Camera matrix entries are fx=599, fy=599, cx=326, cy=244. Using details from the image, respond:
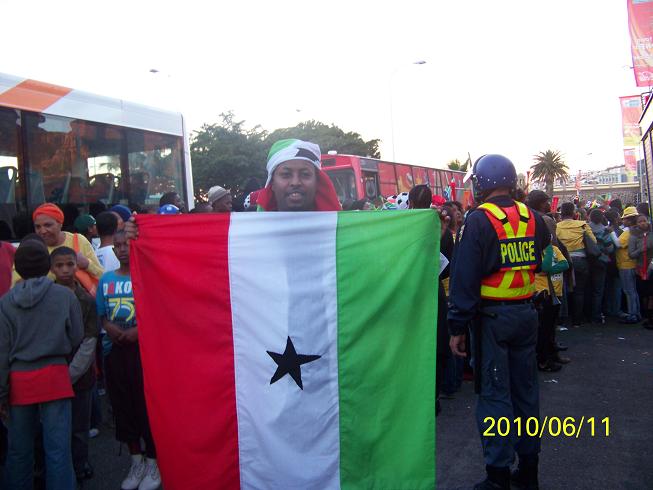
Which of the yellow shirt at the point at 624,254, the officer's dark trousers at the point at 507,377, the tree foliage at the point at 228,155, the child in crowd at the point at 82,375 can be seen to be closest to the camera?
the officer's dark trousers at the point at 507,377

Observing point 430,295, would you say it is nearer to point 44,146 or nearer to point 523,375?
point 523,375

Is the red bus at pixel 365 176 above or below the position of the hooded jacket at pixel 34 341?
above

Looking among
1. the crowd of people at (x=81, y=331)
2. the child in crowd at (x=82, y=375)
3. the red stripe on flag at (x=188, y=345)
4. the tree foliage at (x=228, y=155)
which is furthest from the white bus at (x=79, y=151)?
the tree foliage at (x=228, y=155)

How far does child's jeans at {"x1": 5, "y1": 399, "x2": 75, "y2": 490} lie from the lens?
375 cm

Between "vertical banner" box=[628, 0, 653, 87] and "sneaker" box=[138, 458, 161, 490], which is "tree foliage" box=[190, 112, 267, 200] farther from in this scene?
"sneaker" box=[138, 458, 161, 490]

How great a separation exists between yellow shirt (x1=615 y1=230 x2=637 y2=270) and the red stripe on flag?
29.6 ft

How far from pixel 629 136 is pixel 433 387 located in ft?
78.8

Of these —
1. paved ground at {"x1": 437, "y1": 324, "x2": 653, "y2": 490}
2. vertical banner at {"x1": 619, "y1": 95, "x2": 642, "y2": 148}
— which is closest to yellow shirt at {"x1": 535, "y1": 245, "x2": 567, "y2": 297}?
paved ground at {"x1": 437, "y1": 324, "x2": 653, "y2": 490}

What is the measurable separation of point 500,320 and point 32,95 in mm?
6969

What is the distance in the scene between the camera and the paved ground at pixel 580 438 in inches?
169

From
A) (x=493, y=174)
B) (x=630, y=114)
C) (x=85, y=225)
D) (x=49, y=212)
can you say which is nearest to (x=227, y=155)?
(x=630, y=114)

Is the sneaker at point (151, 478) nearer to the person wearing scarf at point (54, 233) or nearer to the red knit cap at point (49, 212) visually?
the person wearing scarf at point (54, 233)

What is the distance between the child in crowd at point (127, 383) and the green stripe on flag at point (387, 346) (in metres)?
1.90

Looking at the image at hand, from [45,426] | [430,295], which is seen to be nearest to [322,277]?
[430,295]
